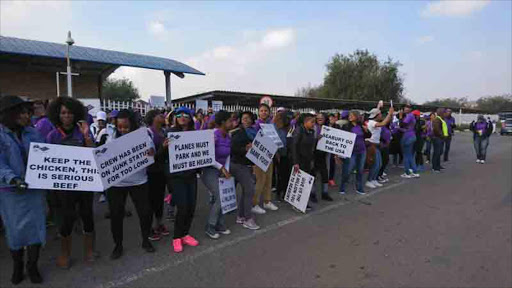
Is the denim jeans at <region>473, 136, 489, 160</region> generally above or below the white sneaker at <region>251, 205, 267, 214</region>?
above

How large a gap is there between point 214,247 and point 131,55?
1612 cm

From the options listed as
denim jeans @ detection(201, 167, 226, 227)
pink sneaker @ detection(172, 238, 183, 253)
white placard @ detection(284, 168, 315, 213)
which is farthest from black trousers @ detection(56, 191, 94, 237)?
white placard @ detection(284, 168, 315, 213)

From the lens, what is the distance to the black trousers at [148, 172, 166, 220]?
4590mm

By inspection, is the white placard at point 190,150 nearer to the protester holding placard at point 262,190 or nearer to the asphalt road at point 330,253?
the asphalt road at point 330,253

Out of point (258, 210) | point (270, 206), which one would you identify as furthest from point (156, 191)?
point (270, 206)

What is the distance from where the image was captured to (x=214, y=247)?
4.29 meters

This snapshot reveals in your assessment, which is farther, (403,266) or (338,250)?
(338,250)

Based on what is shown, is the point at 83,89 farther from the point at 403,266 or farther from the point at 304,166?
the point at 403,266

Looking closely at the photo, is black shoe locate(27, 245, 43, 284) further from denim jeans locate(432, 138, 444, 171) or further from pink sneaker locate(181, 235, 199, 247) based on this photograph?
denim jeans locate(432, 138, 444, 171)

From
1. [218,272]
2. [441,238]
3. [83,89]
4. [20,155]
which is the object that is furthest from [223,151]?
[83,89]

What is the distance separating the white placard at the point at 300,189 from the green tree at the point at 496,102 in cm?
9407

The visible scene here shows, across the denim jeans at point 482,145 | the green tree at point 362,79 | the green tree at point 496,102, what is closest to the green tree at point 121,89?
the green tree at point 362,79

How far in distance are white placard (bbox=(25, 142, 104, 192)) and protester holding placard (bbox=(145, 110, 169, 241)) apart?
3.17ft

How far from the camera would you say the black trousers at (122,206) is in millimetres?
3840
